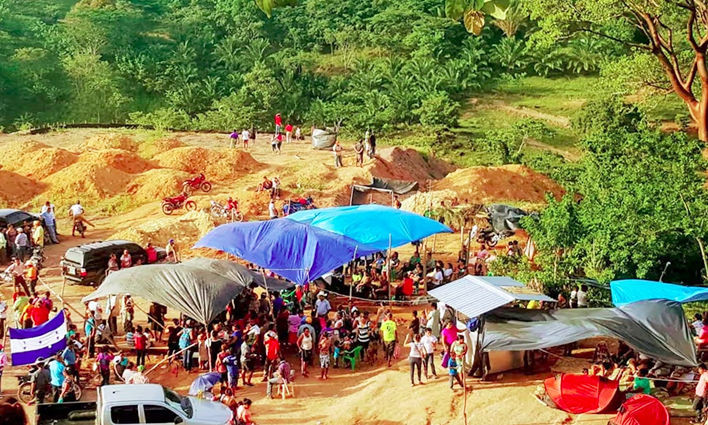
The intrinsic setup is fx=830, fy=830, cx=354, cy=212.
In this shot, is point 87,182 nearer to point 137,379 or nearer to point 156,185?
point 156,185

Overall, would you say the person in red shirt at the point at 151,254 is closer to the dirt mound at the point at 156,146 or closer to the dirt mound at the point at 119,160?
the dirt mound at the point at 119,160

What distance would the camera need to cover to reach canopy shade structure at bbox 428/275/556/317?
15.2 meters

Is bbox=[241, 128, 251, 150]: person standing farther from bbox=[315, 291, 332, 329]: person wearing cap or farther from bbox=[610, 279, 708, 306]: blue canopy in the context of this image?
bbox=[610, 279, 708, 306]: blue canopy

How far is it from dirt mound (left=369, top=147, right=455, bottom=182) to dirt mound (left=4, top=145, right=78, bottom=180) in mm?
12683

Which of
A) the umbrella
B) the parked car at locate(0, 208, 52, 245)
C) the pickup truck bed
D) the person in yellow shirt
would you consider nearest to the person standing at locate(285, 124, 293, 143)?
the parked car at locate(0, 208, 52, 245)

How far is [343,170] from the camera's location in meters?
33.9

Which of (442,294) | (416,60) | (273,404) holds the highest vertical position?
(416,60)

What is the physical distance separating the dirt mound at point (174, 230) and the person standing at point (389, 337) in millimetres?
11053

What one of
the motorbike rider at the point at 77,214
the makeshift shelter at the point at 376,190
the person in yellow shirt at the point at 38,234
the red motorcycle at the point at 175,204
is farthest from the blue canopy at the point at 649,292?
the motorbike rider at the point at 77,214

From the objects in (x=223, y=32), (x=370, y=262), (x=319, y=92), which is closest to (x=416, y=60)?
(x=319, y=92)

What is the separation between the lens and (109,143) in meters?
37.2

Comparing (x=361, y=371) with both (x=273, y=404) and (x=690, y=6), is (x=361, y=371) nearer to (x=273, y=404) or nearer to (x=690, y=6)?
(x=273, y=404)

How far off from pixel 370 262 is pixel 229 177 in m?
11.9

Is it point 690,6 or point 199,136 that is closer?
point 690,6
